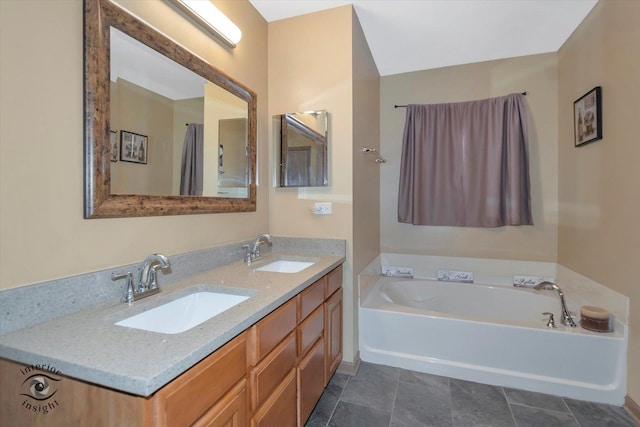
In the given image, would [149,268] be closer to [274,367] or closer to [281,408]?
[274,367]

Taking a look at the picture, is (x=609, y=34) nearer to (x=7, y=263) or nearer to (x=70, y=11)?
(x=70, y=11)

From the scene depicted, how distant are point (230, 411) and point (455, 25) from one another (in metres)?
2.84

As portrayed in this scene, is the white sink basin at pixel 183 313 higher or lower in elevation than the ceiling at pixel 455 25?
lower

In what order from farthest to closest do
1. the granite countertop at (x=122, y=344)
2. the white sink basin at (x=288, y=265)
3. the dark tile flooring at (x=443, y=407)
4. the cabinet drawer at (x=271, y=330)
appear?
the white sink basin at (x=288, y=265) → the dark tile flooring at (x=443, y=407) → the cabinet drawer at (x=271, y=330) → the granite countertop at (x=122, y=344)

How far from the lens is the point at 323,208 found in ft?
6.86

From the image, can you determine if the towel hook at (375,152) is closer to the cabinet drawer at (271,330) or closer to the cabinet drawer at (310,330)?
the cabinet drawer at (310,330)

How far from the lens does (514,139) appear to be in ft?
8.67

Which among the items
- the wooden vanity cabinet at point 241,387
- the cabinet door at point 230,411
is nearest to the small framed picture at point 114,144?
the wooden vanity cabinet at point 241,387

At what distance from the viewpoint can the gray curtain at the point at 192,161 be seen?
143 centimetres

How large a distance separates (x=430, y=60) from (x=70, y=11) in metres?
2.79

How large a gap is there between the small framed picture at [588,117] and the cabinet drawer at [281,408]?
8.19 ft

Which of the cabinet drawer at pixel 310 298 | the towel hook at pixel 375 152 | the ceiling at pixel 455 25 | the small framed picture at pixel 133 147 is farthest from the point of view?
the towel hook at pixel 375 152

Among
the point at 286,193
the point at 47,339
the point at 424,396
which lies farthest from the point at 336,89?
the point at 424,396

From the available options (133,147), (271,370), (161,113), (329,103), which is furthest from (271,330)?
(329,103)
